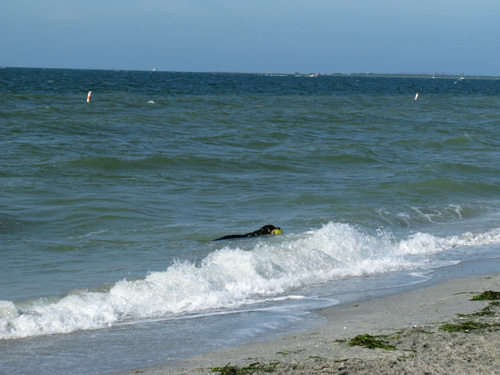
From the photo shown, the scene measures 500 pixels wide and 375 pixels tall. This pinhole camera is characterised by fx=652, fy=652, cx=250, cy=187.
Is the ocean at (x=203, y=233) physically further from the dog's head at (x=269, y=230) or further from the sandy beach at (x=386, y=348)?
the sandy beach at (x=386, y=348)

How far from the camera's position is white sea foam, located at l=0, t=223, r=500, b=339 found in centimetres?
572

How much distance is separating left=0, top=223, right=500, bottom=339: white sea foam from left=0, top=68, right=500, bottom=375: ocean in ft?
0.07

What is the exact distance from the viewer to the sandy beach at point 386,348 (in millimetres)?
4148

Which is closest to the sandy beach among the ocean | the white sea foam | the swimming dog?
the ocean

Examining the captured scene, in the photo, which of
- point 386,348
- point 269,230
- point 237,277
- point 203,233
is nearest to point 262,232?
point 269,230

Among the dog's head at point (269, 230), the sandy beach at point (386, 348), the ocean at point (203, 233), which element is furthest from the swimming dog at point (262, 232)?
the sandy beach at point (386, 348)

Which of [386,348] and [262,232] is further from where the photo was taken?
[262,232]

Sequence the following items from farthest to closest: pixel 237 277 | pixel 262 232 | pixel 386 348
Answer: pixel 262 232, pixel 237 277, pixel 386 348

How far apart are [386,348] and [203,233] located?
17.5ft

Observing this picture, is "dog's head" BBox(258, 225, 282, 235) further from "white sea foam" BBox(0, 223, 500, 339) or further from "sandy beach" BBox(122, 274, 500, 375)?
"sandy beach" BBox(122, 274, 500, 375)

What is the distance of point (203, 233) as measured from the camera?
9555 millimetres

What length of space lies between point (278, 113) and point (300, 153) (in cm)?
1386

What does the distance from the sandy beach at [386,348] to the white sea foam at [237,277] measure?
4.23ft

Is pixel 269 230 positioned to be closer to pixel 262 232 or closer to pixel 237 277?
pixel 262 232
